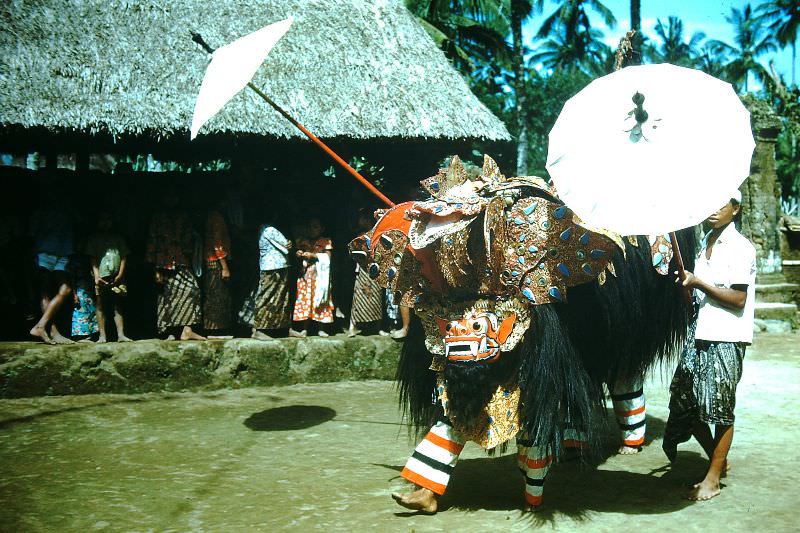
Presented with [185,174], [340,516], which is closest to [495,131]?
[185,174]

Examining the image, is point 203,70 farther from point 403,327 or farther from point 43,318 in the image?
point 403,327

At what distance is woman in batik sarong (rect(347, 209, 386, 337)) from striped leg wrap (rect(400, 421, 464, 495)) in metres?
4.46

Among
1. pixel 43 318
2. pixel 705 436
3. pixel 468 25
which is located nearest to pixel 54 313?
pixel 43 318

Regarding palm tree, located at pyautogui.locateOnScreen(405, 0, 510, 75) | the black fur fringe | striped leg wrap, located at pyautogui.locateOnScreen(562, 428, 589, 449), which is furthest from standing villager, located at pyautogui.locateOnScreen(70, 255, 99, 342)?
palm tree, located at pyautogui.locateOnScreen(405, 0, 510, 75)

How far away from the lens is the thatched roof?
736 centimetres

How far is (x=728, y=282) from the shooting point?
380 centimetres

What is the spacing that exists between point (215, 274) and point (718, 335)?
5265 mm

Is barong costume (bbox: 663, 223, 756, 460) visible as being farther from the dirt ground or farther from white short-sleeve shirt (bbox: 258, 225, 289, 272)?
white short-sleeve shirt (bbox: 258, 225, 289, 272)

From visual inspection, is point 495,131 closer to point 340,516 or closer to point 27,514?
point 340,516

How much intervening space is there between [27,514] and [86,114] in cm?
445

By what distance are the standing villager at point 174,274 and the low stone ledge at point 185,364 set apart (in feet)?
1.41

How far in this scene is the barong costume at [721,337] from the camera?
12.5 ft

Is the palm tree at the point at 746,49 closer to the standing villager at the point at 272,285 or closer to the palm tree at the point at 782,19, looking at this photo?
the palm tree at the point at 782,19

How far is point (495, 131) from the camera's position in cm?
852
